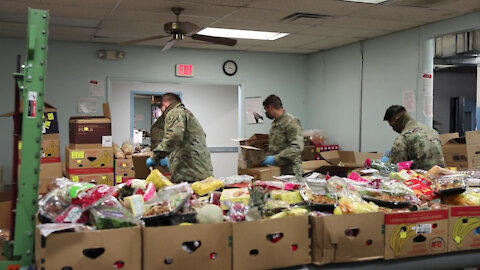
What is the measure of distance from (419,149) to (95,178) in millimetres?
3828

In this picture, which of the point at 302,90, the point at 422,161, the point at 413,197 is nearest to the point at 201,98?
the point at 302,90

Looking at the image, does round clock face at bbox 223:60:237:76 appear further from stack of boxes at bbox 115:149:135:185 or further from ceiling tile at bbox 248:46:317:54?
stack of boxes at bbox 115:149:135:185

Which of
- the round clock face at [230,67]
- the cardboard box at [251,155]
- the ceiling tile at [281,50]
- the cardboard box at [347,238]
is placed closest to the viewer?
the cardboard box at [347,238]

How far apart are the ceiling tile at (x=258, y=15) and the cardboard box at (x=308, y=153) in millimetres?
2236

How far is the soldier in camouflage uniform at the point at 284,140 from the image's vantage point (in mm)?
4766

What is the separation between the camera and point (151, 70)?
23.7 ft

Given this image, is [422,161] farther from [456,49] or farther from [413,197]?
[456,49]

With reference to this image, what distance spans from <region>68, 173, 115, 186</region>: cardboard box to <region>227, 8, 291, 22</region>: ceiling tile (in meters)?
2.49

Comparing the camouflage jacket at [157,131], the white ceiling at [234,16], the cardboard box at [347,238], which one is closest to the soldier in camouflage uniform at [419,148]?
the white ceiling at [234,16]

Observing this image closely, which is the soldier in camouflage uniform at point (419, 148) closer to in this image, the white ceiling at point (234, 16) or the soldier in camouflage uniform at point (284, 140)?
the soldier in camouflage uniform at point (284, 140)

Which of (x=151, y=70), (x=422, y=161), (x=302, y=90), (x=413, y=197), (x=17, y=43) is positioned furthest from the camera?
(x=302, y=90)

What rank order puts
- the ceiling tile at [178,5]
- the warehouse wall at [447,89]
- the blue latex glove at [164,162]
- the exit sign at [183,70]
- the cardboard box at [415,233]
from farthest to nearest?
the warehouse wall at [447,89], the exit sign at [183,70], the blue latex glove at [164,162], the ceiling tile at [178,5], the cardboard box at [415,233]

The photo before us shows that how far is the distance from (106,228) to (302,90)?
265 inches

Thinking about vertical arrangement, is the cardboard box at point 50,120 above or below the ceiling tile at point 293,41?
below
